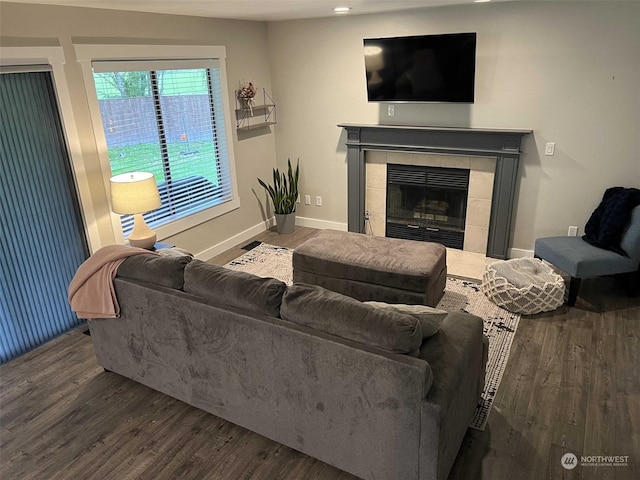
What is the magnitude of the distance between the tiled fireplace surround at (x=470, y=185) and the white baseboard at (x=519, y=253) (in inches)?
10.2

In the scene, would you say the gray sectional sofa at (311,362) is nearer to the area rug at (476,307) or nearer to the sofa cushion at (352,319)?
the sofa cushion at (352,319)

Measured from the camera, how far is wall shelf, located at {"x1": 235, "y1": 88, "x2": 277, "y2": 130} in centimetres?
497

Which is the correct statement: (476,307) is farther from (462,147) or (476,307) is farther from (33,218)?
(33,218)

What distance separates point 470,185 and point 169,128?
2.99 m

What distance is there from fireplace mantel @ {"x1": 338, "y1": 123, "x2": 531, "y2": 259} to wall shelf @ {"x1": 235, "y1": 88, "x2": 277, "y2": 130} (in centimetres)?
93

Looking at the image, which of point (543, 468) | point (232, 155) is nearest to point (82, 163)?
point (232, 155)

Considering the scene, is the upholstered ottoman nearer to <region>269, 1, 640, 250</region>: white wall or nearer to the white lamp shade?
the white lamp shade

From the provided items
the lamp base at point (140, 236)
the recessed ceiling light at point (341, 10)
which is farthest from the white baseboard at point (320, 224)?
the lamp base at point (140, 236)

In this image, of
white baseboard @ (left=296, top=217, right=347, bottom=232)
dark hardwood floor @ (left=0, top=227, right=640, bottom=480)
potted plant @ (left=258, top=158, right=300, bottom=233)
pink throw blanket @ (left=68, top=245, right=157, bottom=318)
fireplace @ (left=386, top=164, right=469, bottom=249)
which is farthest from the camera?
white baseboard @ (left=296, top=217, right=347, bottom=232)

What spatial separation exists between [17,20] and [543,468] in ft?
13.1

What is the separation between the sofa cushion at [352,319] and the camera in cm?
190

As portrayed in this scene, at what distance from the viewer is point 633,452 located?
2.34 metres

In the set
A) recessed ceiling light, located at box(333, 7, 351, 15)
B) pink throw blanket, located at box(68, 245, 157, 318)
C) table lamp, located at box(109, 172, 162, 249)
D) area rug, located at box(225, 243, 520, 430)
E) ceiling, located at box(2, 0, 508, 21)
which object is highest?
recessed ceiling light, located at box(333, 7, 351, 15)

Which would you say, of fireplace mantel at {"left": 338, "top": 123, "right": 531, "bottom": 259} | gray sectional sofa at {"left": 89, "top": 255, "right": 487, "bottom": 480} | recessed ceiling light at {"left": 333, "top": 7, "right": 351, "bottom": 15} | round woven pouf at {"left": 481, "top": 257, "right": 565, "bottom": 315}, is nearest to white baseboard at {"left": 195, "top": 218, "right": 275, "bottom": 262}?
fireplace mantel at {"left": 338, "top": 123, "right": 531, "bottom": 259}
